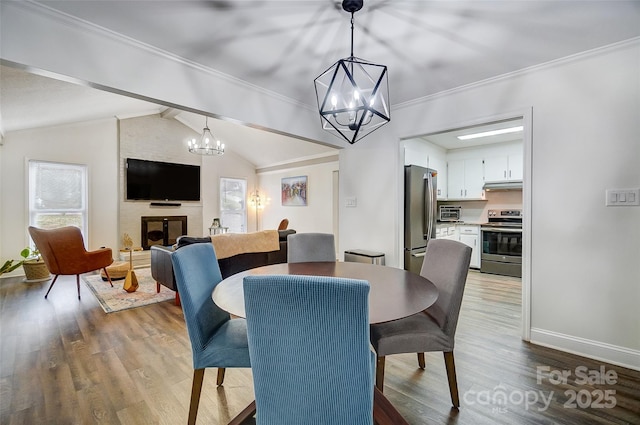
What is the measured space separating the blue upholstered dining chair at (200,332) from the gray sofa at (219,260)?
6.81ft

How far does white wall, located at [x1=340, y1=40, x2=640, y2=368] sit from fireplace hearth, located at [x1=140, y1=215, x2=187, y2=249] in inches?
272

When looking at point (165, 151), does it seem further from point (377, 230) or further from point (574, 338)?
point (574, 338)

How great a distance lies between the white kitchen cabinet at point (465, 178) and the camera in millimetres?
5320

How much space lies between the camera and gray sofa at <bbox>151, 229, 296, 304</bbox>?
3.48 meters

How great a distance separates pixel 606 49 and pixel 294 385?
3.16 m

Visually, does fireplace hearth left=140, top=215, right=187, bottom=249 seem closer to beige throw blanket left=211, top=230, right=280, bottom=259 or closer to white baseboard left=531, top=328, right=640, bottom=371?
beige throw blanket left=211, top=230, right=280, bottom=259

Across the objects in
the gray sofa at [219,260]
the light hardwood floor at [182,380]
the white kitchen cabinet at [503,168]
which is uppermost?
the white kitchen cabinet at [503,168]

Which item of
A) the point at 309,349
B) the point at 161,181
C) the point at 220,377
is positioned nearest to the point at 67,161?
the point at 161,181

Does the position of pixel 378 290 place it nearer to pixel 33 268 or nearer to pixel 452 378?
pixel 452 378

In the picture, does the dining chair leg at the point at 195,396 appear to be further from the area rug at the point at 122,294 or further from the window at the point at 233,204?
the window at the point at 233,204

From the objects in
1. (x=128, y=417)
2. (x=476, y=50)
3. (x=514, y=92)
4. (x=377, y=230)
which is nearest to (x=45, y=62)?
(x=128, y=417)

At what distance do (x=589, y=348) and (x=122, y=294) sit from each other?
202 inches

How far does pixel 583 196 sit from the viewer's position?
7.40ft

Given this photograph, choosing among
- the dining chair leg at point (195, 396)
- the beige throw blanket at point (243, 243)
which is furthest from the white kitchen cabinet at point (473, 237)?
the dining chair leg at point (195, 396)
